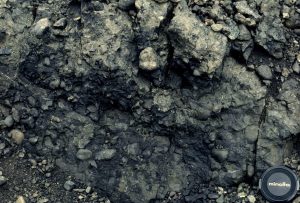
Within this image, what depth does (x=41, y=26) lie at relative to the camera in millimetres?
5699

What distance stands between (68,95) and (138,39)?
3.18 feet

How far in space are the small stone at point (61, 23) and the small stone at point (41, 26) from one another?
0.28ft

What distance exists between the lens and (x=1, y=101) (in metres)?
5.75

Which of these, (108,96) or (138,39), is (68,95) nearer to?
(108,96)

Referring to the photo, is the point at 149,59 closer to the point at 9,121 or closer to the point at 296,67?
the point at 296,67

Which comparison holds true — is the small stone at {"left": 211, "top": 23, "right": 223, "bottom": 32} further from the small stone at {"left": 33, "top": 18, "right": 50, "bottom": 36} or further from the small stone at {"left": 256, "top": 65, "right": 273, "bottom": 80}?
the small stone at {"left": 33, "top": 18, "right": 50, "bottom": 36}

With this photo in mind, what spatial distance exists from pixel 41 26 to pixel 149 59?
4.10 ft

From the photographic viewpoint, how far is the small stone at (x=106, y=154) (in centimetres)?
555

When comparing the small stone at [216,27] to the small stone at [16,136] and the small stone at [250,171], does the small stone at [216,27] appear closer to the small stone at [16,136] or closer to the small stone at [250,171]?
the small stone at [250,171]

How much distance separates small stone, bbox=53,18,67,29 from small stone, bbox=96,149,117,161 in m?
1.42

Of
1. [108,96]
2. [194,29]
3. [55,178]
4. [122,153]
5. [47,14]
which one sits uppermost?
[194,29]

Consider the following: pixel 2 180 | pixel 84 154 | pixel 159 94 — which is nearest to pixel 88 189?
pixel 84 154

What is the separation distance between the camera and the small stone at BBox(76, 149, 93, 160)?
5.58m

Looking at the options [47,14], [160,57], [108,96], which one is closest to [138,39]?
[160,57]
